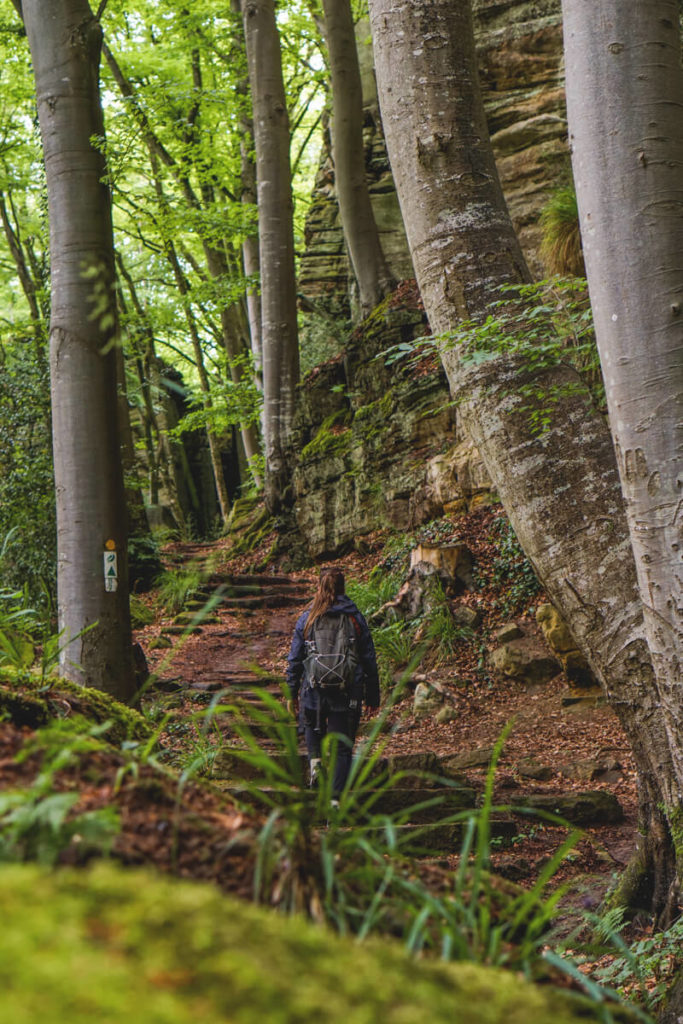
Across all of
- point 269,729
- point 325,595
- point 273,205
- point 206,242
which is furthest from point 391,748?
point 206,242

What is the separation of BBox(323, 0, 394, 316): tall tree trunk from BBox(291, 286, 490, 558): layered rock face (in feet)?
2.55

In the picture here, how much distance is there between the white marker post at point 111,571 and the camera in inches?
238

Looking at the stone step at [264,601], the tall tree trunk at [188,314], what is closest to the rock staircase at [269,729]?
the stone step at [264,601]

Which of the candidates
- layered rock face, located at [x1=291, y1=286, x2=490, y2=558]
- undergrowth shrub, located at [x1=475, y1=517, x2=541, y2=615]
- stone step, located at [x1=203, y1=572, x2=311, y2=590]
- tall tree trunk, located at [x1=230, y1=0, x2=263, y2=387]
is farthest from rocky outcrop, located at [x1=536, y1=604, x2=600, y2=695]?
tall tree trunk, located at [x1=230, y1=0, x2=263, y2=387]

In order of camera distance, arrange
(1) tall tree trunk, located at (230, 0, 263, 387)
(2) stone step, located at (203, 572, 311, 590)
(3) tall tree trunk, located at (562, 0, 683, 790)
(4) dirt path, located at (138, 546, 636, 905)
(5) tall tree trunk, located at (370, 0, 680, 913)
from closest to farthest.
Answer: (3) tall tree trunk, located at (562, 0, 683, 790)
(5) tall tree trunk, located at (370, 0, 680, 913)
(4) dirt path, located at (138, 546, 636, 905)
(2) stone step, located at (203, 572, 311, 590)
(1) tall tree trunk, located at (230, 0, 263, 387)

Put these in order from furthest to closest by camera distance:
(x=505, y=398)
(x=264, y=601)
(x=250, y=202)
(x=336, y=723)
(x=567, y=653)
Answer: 1. (x=250, y=202)
2. (x=264, y=601)
3. (x=567, y=653)
4. (x=336, y=723)
5. (x=505, y=398)

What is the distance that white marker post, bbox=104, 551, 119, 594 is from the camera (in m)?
6.04

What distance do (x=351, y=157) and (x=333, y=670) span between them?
11.1 m

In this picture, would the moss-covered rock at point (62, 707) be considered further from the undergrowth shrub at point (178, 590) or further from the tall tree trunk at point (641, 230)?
the undergrowth shrub at point (178, 590)

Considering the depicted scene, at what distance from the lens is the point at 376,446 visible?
13.9m

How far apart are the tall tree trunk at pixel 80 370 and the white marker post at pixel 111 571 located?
0.02 m

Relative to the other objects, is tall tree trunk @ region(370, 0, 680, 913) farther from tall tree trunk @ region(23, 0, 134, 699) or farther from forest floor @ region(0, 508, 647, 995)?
tall tree trunk @ region(23, 0, 134, 699)

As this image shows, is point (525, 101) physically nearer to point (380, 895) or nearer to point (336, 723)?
point (336, 723)

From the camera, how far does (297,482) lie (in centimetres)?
1538
